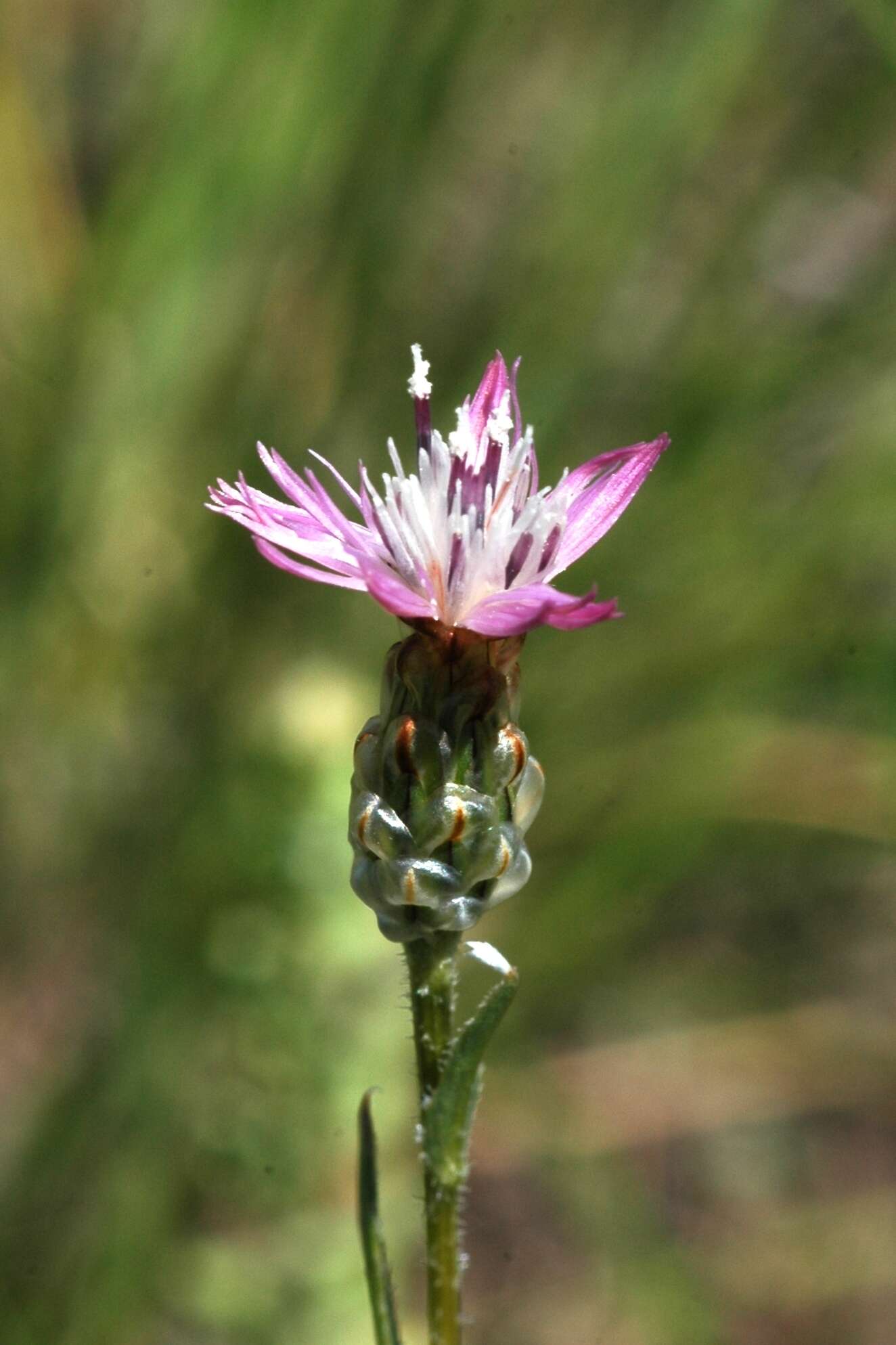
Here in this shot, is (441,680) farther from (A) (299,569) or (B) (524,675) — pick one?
(B) (524,675)

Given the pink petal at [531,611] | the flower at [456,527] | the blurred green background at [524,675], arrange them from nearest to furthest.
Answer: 1. the pink petal at [531,611]
2. the flower at [456,527]
3. the blurred green background at [524,675]

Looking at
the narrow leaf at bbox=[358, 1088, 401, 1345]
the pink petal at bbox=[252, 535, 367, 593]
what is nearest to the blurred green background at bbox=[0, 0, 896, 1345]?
the narrow leaf at bbox=[358, 1088, 401, 1345]

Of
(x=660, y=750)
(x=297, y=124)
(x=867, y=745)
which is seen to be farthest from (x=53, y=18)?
(x=867, y=745)

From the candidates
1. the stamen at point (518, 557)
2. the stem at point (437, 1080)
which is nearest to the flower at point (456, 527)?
the stamen at point (518, 557)

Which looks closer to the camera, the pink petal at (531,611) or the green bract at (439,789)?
the pink petal at (531,611)

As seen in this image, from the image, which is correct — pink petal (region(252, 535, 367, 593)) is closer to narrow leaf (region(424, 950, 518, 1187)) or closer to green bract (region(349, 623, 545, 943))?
green bract (region(349, 623, 545, 943))

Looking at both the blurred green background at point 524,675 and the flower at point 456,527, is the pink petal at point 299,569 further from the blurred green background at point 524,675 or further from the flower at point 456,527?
the blurred green background at point 524,675

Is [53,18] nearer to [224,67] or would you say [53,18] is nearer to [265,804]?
[224,67]

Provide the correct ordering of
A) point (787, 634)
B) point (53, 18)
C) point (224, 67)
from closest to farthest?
point (224, 67)
point (787, 634)
point (53, 18)
